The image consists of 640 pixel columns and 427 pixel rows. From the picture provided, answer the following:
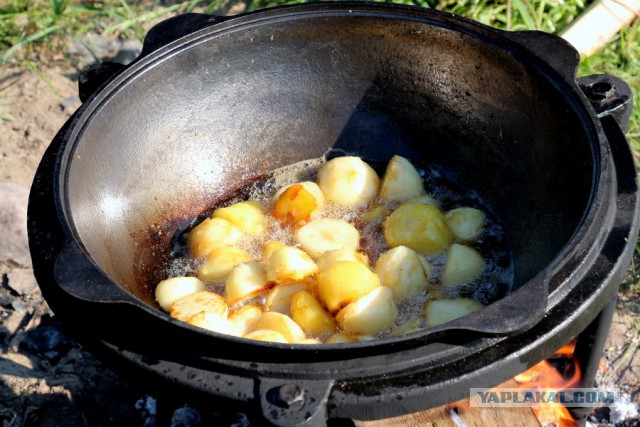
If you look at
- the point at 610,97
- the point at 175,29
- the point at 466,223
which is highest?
the point at 610,97

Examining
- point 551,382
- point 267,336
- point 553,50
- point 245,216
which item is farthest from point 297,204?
Answer: point 551,382

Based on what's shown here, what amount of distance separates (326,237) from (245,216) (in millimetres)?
291

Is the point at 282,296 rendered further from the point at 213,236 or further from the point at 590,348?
the point at 590,348

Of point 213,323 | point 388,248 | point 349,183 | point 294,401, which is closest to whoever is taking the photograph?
point 294,401

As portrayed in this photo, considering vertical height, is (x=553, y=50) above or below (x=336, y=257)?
above

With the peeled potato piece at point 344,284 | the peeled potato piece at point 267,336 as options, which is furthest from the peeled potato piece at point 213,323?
the peeled potato piece at point 344,284

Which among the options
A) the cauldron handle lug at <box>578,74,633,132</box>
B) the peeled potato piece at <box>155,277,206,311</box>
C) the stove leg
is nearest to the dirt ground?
the stove leg

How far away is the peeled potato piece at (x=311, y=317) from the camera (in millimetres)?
1785

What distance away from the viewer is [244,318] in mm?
1812

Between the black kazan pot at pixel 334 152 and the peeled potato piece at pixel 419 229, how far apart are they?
0.25 m

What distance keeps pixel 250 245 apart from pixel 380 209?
445 mm

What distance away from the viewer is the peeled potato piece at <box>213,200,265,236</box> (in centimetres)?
216

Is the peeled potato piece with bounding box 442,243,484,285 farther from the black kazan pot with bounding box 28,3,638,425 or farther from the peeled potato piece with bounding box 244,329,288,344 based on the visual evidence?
the peeled potato piece with bounding box 244,329,288,344

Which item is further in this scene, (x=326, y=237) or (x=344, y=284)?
(x=326, y=237)
